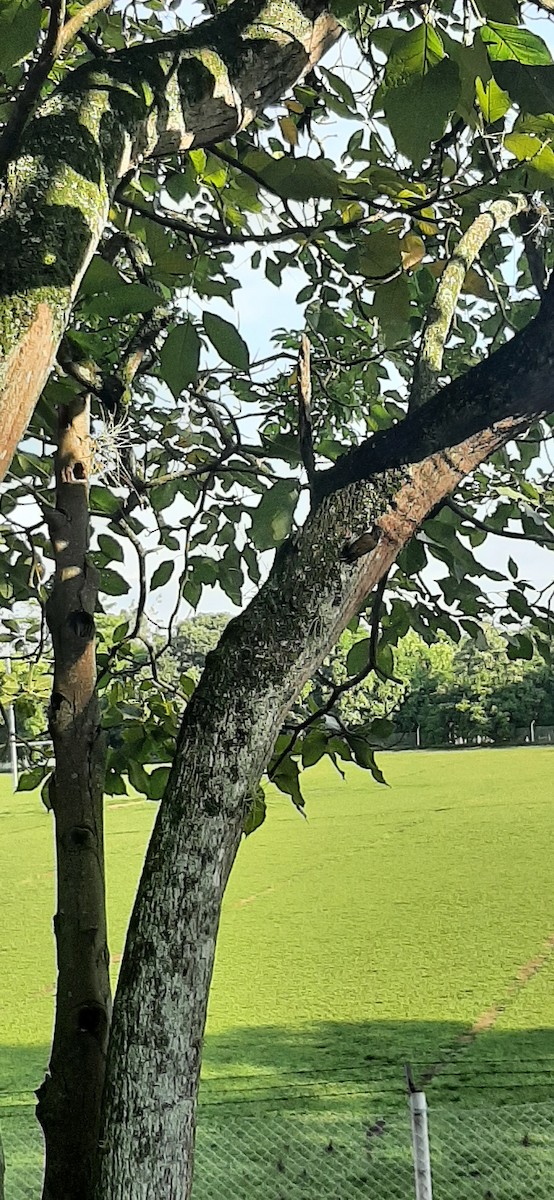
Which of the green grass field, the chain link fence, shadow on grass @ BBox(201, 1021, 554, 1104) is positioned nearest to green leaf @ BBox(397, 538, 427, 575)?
the chain link fence

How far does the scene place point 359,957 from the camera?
332 centimetres

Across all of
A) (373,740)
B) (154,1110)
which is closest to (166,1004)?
(154,1110)

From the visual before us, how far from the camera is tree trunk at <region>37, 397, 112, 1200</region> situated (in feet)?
1.55

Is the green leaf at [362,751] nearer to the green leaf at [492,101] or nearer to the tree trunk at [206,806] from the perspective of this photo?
the tree trunk at [206,806]

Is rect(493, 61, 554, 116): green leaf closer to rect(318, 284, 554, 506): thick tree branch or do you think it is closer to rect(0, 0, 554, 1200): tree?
rect(0, 0, 554, 1200): tree

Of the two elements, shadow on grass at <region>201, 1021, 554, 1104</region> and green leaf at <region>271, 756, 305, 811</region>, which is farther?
shadow on grass at <region>201, 1021, 554, 1104</region>

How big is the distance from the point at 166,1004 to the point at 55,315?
258mm

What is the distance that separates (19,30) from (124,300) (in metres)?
0.11

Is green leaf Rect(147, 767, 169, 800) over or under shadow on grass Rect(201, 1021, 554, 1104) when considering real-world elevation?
over

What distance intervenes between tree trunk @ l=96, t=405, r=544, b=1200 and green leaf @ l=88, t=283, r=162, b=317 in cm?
12

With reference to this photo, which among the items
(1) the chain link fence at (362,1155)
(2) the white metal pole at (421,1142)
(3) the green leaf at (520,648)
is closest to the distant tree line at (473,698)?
(1) the chain link fence at (362,1155)

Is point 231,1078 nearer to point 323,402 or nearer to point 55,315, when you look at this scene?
point 323,402

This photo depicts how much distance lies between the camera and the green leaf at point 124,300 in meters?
0.40

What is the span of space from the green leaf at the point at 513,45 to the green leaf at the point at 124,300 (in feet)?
0.58
